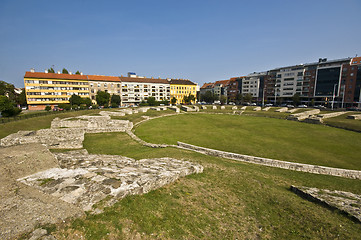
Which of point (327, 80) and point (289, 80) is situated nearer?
point (327, 80)

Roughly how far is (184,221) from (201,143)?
57.3 ft

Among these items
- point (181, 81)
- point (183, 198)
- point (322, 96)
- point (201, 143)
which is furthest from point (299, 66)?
point (183, 198)

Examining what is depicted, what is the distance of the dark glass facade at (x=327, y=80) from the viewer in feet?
254

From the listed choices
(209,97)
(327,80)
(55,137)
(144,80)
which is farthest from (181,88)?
(55,137)

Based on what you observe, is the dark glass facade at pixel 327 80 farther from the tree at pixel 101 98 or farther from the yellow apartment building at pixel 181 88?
the tree at pixel 101 98

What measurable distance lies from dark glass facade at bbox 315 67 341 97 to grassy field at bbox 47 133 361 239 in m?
96.9

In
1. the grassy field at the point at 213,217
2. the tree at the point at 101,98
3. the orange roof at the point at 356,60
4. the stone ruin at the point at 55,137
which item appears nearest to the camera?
the grassy field at the point at 213,217

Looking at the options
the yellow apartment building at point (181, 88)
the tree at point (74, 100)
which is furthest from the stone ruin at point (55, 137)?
the yellow apartment building at point (181, 88)

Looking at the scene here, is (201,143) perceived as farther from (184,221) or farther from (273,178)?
(184,221)

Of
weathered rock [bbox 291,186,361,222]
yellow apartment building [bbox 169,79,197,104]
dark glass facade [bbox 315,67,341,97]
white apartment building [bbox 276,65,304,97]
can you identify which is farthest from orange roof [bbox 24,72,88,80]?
dark glass facade [bbox 315,67,341,97]

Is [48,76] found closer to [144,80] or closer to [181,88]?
[144,80]

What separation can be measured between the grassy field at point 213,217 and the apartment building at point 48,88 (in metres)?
86.8

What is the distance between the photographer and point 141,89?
3964 inches

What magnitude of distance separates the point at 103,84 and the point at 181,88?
4896cm
